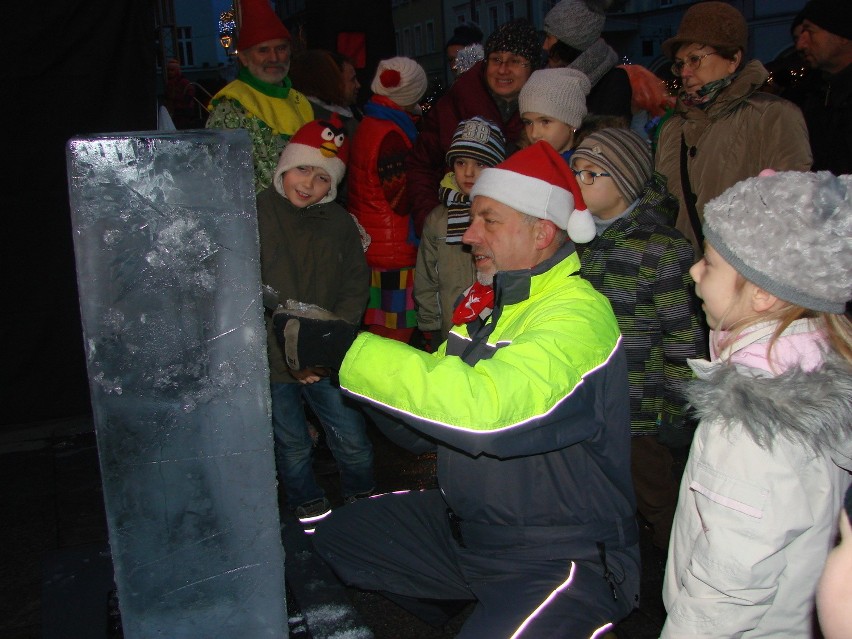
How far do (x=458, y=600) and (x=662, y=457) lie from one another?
132cm

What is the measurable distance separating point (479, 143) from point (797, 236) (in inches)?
90.6

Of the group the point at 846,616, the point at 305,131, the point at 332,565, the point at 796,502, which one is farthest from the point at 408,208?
the point at 846,616

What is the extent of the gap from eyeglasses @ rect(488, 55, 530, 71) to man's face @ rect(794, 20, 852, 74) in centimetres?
145

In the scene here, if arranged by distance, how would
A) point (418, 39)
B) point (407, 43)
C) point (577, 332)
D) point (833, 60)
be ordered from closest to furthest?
point (577, 332)
point (833, 60)
point (418, 39)
point (407, 43)

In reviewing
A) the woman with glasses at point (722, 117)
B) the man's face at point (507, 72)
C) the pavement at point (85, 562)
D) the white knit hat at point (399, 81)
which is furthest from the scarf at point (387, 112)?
the pavement at point (85, 562)

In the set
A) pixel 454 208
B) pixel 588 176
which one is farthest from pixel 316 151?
pixel 588 176

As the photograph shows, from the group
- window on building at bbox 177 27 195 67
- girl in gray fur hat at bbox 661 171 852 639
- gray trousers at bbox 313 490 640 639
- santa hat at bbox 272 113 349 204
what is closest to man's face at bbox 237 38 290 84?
santa hat at bbox 272 113 349 204

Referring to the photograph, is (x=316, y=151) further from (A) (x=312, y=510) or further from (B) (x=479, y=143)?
(A) (x=312, y=510)

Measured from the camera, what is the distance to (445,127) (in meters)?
4.54

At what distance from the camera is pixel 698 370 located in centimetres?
203

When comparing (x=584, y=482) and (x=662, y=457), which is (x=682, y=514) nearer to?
(x=584, y=482)

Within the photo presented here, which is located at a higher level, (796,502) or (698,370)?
(698,370)

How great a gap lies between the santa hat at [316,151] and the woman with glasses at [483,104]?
816 mm

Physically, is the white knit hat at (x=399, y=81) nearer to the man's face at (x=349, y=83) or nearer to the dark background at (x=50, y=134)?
the man's face at (x=349, y=83)
